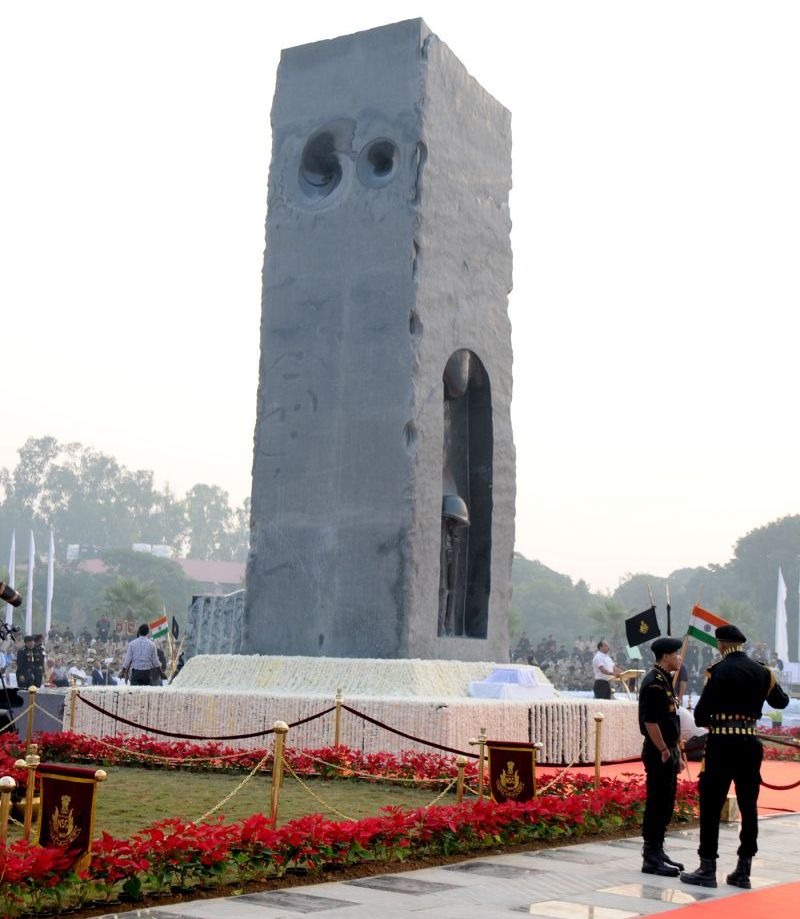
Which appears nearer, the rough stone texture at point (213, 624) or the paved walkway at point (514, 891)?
the paved walkway at point (514, 891)

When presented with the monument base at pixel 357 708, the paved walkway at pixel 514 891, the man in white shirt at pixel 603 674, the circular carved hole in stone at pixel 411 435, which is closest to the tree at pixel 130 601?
the man in white shirt at pixel 603 674

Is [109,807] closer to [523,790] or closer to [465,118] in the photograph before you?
[523,790]

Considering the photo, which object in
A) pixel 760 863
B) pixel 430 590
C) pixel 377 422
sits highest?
pixel 377 422

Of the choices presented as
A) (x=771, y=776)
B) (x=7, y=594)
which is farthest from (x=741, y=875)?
(x=771, y=776)

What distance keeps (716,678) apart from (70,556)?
340 ft

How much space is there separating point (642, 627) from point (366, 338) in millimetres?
4834

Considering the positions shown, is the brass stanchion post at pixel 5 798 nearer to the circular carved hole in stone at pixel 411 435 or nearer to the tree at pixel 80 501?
the circular carved hole in stone at pixel 411 435

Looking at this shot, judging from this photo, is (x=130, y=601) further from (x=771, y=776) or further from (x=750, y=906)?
(x=750, y=906)

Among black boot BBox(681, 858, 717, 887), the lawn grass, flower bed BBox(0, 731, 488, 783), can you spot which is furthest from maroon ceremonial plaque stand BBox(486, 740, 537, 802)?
black boot BBox(681, 858, 717, 887)

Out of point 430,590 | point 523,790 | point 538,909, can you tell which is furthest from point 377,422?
point 538,909

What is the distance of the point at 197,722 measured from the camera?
550 inches

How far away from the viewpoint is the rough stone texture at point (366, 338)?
1517 centimetres

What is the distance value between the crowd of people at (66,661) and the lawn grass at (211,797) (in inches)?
204

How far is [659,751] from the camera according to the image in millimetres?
7781
